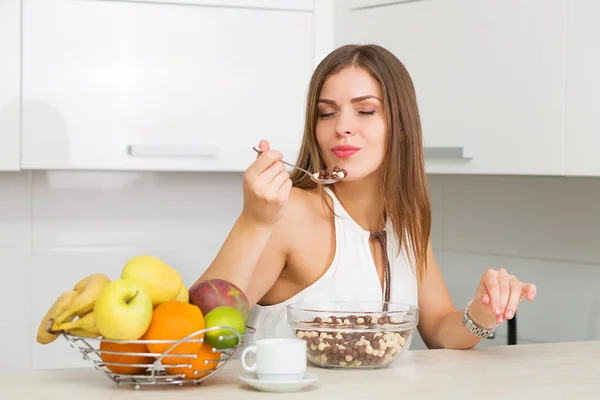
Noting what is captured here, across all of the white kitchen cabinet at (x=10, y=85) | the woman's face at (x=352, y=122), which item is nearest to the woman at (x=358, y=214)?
the woman's face at (x=352, y=122)

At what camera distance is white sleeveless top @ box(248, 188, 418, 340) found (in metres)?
1.89

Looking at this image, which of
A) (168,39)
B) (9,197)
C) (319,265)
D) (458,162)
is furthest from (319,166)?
(9,197)

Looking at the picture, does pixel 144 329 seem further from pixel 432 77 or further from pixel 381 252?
pixel 432 77

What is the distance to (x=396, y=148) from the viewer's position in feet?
6.36

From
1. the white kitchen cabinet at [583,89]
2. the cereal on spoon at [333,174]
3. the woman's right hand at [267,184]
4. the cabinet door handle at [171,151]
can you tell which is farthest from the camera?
the cabinet door handle at [171,151]

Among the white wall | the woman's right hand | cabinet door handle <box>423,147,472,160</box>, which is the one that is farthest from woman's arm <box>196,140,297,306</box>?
the white wall

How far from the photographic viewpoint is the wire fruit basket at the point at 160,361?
46.6 inches

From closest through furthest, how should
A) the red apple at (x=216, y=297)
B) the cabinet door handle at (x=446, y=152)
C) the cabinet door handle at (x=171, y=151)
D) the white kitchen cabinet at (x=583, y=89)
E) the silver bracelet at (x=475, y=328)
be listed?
1. the red apple at (x=216, y=297)
2. the silver bracelet at (x=475, y=328)
3. the white kitchen cabinet at (x=583, y=89)
4. the cabinet door handle at (x=446, y=152)
5. the cabinet door handle at (x=171, y=151)

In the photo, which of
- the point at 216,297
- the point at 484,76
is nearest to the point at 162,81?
the point at 484,76

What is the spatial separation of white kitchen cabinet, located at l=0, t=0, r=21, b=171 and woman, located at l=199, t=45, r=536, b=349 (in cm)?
77

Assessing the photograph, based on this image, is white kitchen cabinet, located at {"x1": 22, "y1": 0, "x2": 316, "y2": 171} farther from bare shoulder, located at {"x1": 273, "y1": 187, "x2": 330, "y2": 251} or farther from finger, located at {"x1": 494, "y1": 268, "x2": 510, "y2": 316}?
finger, located at {"x1": 494, "y1": 268, "x2": 510, "y2": 316}

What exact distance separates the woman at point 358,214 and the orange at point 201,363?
586 mm

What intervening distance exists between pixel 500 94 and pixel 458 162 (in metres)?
0.20

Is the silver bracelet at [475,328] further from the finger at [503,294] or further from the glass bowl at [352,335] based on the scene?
the glass bowl at [352,335]
